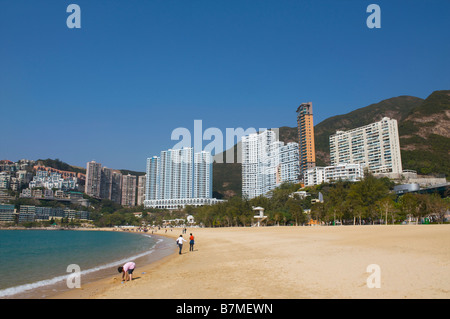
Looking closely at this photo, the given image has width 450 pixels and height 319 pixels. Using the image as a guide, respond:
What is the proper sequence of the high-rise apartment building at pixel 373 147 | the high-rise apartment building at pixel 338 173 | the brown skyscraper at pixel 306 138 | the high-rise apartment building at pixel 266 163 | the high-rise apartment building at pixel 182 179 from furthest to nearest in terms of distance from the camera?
the high-rise apartment building at pixel 182 179 < the high-rise apartment building at pixel 266 163 < the brown skyscraper at pixel 306 138 < the high-rise apartment building at pixel 373 147 < the high-rise apartment building at pixel 338 173

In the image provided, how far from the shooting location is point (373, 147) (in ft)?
399

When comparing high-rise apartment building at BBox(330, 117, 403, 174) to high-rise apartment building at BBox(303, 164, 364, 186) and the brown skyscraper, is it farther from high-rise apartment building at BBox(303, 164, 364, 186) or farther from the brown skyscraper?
the brown skyscraper

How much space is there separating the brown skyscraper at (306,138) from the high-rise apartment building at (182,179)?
60.5 metres

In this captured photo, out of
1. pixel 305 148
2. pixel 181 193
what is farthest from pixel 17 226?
pixel 305 148

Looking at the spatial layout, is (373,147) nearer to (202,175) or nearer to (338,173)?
(338,173)

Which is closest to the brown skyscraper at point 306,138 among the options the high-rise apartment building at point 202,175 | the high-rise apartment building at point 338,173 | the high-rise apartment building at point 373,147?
the high-rise apartment building at point 338,173

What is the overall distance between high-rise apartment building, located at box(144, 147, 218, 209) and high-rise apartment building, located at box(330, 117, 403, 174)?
7542 centimetres

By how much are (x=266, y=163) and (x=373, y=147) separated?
5733 centimetres

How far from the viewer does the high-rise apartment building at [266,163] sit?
142875 millimetres

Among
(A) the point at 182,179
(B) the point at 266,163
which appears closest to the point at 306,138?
(B) the point at 266,163

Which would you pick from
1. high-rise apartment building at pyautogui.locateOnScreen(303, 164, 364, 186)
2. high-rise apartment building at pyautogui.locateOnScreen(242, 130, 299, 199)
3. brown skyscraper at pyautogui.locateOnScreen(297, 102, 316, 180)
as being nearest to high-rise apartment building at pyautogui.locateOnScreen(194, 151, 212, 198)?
high-rise apartment building at pyautogui.locateOnScreen(242, 130, 299, 199)

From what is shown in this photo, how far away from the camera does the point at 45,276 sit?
16203mm

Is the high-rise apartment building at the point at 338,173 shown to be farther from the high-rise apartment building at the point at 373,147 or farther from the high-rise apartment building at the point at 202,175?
the high-rise apartment building at the point at 202,175
